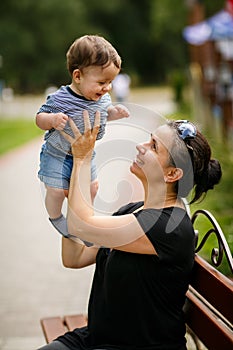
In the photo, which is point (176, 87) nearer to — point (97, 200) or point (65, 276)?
point (65, 276)

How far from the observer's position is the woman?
2869 mm

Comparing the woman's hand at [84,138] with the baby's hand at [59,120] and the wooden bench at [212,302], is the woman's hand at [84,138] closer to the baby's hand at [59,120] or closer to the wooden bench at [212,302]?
the baby's hand at [59,120]

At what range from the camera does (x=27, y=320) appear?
5.52 meters

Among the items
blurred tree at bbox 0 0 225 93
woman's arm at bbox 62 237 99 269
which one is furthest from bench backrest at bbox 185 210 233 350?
blurred tree at bbox 0 0 225 93

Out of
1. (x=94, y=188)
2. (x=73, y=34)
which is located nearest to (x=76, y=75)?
(x=94, y=188)

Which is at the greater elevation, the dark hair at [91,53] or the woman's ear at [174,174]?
the dark hair at [91,53]

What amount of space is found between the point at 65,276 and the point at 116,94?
27.6 meters

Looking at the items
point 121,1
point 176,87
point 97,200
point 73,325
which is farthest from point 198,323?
point 121,1

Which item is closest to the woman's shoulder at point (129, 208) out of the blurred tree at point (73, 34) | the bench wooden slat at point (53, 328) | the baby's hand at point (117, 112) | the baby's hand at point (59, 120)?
the baby's hand at point (117, 112)

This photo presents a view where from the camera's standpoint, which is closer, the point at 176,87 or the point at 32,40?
the point at 176,87

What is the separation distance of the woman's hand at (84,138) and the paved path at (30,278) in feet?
2.48

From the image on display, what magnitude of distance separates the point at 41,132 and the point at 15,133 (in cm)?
162

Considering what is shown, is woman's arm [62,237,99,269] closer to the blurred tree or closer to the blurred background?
the blurred background

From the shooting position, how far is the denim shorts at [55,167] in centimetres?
297
